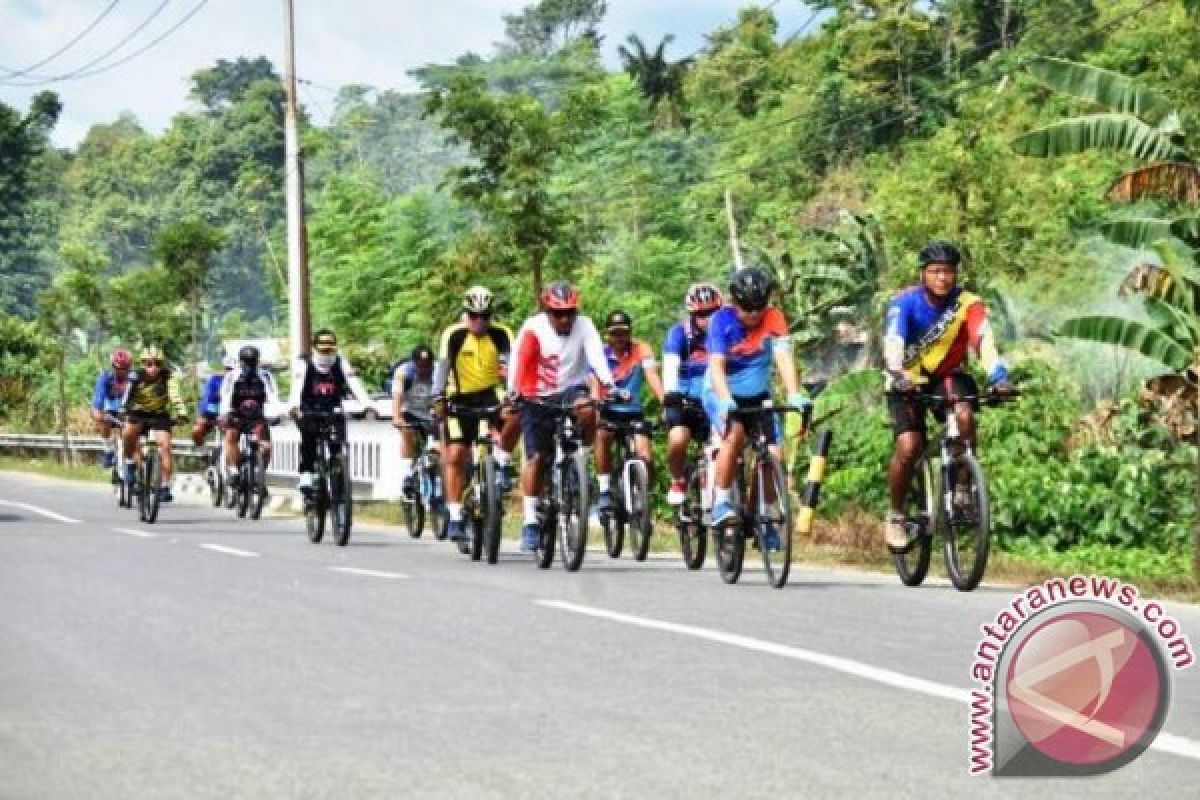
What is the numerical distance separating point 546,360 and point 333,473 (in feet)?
16.3

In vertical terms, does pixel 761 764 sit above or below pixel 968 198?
below

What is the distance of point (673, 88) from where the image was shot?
10094 centimetres

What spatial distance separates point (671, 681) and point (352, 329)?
81181mm

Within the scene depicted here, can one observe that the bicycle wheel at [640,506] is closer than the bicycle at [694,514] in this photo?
No

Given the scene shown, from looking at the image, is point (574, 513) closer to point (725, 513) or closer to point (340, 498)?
point (725, 513)

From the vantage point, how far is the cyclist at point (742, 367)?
1402 cm

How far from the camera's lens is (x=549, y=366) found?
16031 mm

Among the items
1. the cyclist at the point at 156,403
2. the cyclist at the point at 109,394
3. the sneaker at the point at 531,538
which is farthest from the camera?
the cyclist at the point at 109,394

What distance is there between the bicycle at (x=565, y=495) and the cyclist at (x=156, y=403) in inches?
434

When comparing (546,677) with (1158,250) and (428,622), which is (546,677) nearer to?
(428,622)

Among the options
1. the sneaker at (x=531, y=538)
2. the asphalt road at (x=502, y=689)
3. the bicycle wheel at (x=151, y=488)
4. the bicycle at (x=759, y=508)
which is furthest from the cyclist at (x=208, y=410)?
the bicycle at (x=759, y=508)

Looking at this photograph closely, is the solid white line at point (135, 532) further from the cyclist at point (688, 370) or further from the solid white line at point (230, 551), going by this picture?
the cyclist at point (688, 370)

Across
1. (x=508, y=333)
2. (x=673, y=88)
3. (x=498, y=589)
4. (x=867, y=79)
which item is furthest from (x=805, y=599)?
(x=673, y=88)

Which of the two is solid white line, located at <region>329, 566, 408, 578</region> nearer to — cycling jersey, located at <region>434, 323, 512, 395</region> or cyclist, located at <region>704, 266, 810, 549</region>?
cycling jersey, located at <region>434, 323, 512, 395</region>
